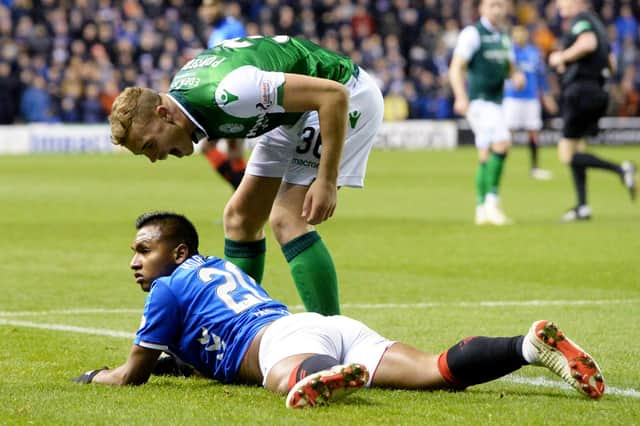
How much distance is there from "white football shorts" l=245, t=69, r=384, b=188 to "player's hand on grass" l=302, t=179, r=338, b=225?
26.7 inches

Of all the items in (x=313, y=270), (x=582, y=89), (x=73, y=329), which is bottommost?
(x=73, y=329)

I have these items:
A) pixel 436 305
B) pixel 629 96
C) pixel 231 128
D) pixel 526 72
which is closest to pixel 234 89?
pixel 231 128

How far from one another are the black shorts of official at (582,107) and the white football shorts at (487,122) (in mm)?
833

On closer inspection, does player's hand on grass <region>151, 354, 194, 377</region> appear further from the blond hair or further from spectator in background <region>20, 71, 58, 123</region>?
spectator in background <region>20, 71, 58, 123</region>

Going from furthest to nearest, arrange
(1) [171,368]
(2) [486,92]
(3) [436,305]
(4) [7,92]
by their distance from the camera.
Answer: (4) [7,92] → (2) [486,92] → (3) [436,305] → (1) [171,368]

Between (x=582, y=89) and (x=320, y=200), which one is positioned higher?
(x=320, y=200)

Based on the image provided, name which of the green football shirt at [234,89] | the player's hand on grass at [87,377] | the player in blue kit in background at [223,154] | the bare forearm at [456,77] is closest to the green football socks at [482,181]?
the bare forearm at [456,77]

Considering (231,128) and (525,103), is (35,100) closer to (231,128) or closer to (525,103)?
(525,103)

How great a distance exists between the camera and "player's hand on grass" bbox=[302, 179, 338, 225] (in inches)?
221

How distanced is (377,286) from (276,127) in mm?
3341

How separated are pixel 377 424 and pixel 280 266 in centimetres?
587

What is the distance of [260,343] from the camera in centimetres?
517

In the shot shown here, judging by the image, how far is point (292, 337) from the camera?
16.7ft

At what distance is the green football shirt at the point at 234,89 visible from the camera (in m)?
5.34
